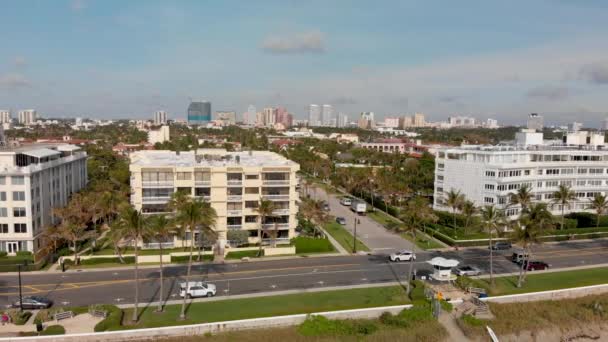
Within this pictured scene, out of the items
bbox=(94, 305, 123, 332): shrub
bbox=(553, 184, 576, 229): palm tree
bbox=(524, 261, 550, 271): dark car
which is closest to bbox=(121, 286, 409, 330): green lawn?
bbox=(94, 305, 123, 332): shrub

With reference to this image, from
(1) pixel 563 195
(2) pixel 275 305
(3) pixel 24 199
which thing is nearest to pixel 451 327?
(2) pixel 275 305

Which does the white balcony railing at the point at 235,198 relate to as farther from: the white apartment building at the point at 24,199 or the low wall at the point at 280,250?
the white apartment building at the point at 24,199

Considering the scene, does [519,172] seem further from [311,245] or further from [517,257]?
[311,245]

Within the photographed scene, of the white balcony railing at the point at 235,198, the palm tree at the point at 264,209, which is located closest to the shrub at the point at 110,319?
the palm tree at the point at 264,209

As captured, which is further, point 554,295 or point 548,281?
point 548,281

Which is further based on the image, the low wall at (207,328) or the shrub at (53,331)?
the shrub at (53,331)

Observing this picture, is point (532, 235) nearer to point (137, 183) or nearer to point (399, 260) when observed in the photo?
point (399, 260)

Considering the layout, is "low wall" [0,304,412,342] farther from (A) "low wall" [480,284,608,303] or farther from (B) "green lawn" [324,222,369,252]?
A: (B) "green lawn" [324,222,369,252]
